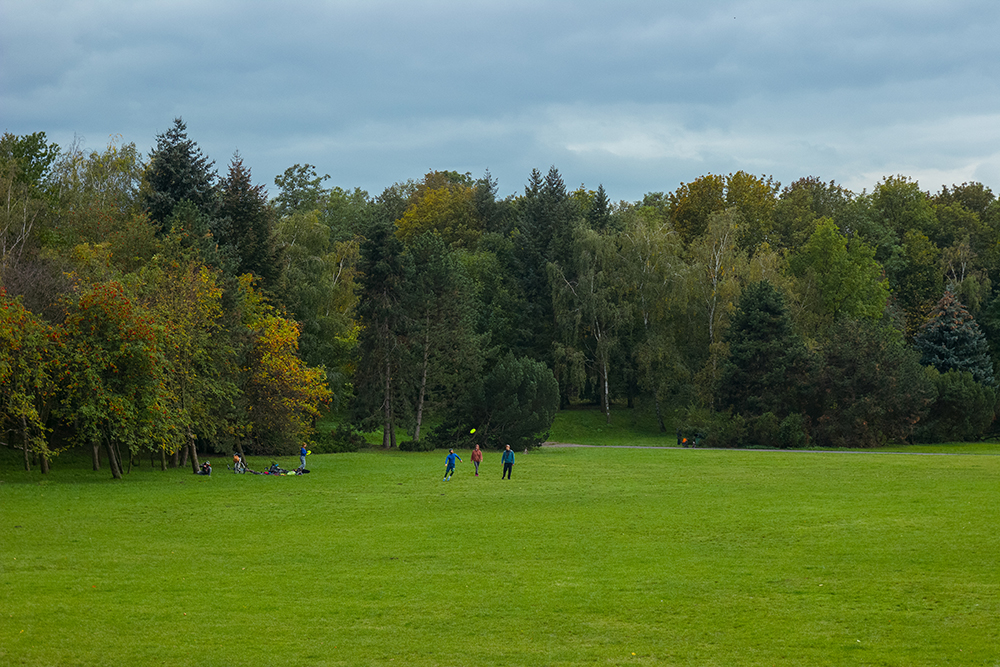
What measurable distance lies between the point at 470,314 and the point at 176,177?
2282 centimetres

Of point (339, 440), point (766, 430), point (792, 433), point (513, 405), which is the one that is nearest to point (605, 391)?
point (766, 430)

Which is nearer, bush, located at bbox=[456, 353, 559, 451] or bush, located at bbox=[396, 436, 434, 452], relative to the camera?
bush, located at bbox=[456, 353, 559, 451]

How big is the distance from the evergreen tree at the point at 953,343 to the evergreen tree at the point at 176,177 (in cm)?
5697

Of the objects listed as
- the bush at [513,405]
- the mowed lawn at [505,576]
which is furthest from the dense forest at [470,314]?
A: the mowed lawn at [505,576]

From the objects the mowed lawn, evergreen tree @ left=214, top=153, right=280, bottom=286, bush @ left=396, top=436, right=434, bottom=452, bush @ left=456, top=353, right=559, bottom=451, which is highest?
evergreen tree @ left=214, top=153, right=280, bottom=286

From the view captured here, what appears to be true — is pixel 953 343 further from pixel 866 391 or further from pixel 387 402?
pixel 387 402

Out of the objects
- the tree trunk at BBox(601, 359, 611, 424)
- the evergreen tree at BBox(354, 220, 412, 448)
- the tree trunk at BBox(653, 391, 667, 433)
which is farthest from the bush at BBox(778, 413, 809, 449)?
the evergreen tree at BBox(354, 220, 412, 448)

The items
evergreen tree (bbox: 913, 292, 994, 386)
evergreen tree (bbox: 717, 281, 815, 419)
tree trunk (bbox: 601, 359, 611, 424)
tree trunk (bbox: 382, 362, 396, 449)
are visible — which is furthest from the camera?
tree trunk (bbox: 601, 359, 611, 424)

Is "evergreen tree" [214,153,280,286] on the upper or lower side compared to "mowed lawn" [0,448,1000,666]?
upper

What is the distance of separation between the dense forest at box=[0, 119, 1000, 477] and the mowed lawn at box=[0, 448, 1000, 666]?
7.92 m

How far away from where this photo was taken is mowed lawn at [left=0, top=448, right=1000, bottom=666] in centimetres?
1295

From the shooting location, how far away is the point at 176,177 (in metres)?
56.8

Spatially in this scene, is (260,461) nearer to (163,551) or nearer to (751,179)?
(163,551)

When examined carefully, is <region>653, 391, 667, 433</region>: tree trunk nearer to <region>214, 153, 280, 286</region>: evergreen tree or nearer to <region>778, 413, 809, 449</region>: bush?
<region>778, 413, 809, 449</region>: bush
